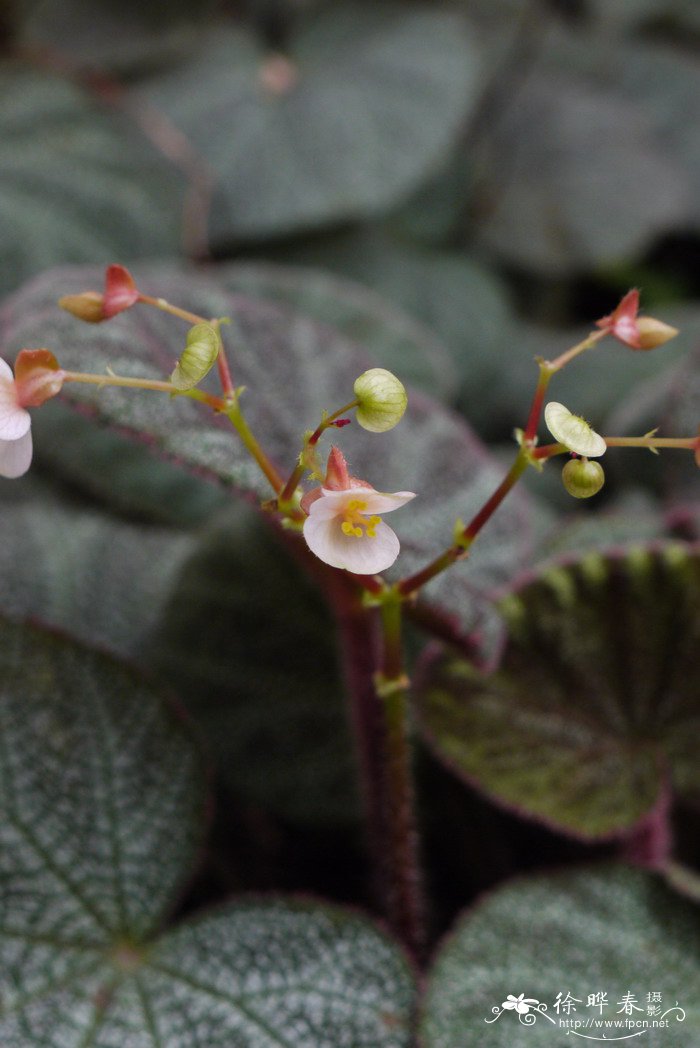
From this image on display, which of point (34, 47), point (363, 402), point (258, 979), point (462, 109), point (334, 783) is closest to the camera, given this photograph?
point (363, 402)

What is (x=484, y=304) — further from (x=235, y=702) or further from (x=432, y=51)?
(x=235, y=702)

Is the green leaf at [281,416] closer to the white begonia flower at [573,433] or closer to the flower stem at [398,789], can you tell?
the flower stem at [398,789]

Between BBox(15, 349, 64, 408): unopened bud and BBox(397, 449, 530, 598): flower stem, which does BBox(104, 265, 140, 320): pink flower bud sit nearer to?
BBox(15, 349, 64, 408): unopened bud

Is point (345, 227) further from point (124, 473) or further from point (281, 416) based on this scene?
point (281, 416)

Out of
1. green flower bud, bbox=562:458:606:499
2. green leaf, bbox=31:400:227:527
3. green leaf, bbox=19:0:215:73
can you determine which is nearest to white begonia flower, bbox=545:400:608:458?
green flower bud, bbox=562:458:606:499

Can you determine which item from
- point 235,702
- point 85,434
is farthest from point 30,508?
point 235,702

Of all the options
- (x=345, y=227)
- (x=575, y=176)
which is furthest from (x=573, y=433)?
(x=575, y=176)
